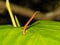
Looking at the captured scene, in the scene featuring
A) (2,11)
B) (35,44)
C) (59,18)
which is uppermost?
(35,44)

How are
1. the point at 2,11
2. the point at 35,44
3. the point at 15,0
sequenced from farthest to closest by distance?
the point at 15,0 < the point at 2,11 < the point at 35,44

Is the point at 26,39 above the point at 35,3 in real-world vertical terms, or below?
above

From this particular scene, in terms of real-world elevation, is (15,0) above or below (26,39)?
below

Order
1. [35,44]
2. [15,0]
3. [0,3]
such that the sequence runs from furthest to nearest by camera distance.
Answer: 1. [15,0]
2. [0,3]
3. [35,44]

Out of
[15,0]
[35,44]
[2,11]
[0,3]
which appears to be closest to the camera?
[35,44]

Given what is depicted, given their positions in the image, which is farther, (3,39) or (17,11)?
(17,11)

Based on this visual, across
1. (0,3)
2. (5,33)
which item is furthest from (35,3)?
(5,33)

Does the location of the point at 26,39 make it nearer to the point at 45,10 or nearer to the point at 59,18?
the point at 59,18

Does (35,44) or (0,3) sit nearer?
(35,44)

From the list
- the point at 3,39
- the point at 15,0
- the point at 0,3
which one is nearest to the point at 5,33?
the point at 3,39
